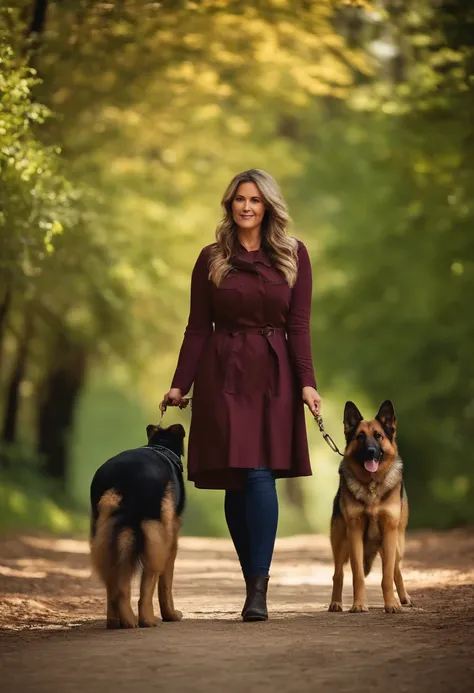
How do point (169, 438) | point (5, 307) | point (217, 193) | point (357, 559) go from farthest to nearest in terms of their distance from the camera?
point (217, 193) < point (5, 307) < point (169, 438) < point (357, 559)

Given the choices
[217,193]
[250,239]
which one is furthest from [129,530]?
[217,193]

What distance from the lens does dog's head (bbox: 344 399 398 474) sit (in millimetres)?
9250

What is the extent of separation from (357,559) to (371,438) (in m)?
0.82

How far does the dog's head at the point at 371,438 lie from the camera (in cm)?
925

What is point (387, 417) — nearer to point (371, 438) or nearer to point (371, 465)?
point (371, 438)

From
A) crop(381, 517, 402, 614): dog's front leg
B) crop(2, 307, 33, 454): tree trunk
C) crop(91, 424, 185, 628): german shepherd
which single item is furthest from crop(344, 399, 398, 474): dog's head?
crop(2, 307, 33, 454): tree trunk

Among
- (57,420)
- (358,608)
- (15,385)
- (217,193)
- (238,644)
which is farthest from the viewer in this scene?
(57,420)

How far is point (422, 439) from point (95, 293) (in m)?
6.44

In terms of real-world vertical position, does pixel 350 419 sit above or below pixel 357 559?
above

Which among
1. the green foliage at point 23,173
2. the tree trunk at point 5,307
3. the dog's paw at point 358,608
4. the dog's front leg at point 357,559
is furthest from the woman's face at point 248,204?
the tree trunk at point 5,307

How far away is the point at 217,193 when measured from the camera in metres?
26.5

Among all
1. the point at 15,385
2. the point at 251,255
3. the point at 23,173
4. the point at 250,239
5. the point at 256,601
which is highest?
the point at 15,385

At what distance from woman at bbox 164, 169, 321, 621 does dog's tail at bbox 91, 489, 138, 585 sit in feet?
2.43

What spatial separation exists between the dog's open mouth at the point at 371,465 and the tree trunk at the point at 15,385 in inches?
525
